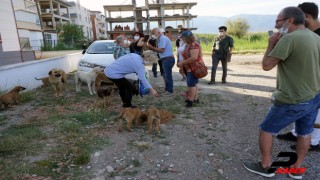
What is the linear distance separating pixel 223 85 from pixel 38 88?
6.39 m

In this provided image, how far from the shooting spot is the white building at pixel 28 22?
3128cm

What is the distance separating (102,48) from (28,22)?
99.4 ft

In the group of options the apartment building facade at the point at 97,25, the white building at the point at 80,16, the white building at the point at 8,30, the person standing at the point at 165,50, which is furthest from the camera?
the apartment building facade at the point at 97,25

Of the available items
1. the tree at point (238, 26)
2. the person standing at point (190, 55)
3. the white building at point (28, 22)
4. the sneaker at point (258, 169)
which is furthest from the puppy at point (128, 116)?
the tree at point (238, 26)

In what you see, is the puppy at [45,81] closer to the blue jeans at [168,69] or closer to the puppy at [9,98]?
the puppy at [9,98]

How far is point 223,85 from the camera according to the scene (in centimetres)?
880

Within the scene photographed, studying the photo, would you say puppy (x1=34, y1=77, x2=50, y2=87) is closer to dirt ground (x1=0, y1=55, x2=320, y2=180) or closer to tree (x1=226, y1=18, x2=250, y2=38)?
dirt ground (x1=0, y1=55, x2=320, y2=180)

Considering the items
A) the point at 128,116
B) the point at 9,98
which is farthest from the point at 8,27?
the point at 128,116

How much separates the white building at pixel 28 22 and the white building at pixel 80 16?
22417mm

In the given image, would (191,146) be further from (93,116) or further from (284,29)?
(93,116)

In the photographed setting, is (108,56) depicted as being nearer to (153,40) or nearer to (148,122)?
(153,40)

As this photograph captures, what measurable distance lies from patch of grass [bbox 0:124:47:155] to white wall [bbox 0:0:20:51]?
10.3 metres

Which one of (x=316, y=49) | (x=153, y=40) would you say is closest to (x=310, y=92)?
(x=316, y=49)

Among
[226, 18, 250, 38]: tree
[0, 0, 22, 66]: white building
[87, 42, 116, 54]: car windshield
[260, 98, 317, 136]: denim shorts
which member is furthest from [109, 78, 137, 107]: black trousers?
[226, 18, 250, 38]: tree
